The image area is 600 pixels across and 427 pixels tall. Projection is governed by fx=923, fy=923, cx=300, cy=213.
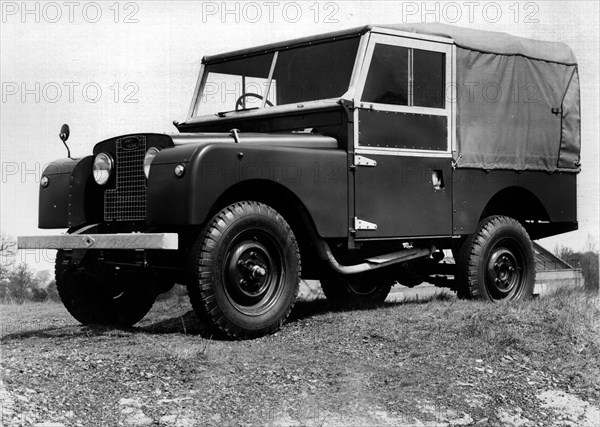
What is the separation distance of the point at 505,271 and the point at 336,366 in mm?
3876

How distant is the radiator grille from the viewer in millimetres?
7234

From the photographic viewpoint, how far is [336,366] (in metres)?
6.06

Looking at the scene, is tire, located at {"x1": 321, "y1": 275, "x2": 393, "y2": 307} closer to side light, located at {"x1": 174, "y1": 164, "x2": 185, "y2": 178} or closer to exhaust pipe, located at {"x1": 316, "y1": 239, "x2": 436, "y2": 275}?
exhaust pipe, located at {"x1": 316, "y1": 239, "x2": 436, "y2": 275}

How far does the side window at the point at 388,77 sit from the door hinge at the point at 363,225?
3.46ft

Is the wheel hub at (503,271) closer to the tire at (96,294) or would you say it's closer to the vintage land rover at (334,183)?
the vintage land rover at (334,183)

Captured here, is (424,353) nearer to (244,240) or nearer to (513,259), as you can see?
(244,240)

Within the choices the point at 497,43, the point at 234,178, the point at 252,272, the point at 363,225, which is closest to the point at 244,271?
the point at 252,272

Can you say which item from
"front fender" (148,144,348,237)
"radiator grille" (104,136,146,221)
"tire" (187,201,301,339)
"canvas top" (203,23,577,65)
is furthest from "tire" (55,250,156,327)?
"canvas top" (203,23,577,65)

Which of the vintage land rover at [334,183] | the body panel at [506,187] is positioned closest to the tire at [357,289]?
the vintage land rover at [334,183]

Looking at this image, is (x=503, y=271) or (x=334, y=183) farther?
(x=503, y=271)

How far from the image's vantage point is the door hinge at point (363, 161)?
782 centimetres

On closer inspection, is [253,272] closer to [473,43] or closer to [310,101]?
[310,101]

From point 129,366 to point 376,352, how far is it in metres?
1.79

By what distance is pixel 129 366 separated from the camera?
5.76 meters
